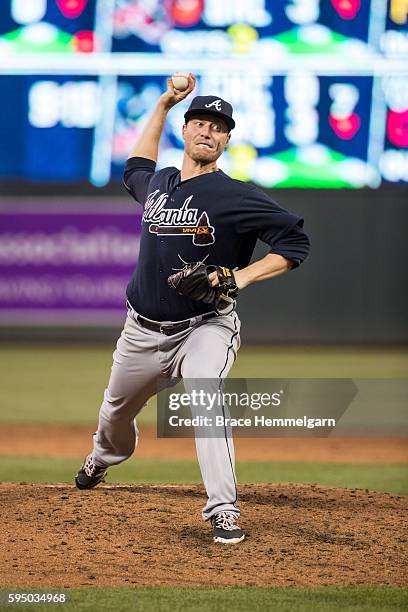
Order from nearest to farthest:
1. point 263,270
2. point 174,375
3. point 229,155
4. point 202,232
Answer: point 263,270 < point 202,232 < point 174,375 < point 229,155

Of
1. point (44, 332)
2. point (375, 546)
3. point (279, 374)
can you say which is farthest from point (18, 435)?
point (44, 332)

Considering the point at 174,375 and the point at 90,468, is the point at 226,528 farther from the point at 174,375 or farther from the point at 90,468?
the point at 90,468

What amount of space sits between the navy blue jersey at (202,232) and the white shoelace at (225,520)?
2.52 feet

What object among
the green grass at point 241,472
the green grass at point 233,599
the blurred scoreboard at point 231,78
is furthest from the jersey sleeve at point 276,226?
the blurred scoreboard at point 231,78

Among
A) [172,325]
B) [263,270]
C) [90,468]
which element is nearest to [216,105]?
Result: [263,270]

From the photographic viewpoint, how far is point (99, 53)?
12461 millimetres

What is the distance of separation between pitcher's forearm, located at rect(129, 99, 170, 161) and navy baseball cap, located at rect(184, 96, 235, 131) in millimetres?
437

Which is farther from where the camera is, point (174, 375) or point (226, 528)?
point (174, 375)

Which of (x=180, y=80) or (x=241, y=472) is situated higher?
(x=180, y=80)

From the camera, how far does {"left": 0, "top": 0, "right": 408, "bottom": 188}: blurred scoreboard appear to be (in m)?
12.3

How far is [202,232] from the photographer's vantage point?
13.7 feet

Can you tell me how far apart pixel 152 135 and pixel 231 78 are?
25.5ft

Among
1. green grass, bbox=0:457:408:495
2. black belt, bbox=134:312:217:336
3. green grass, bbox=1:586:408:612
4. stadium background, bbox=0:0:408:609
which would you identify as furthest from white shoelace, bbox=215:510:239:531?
stadium background, bbox=0:0:408:609

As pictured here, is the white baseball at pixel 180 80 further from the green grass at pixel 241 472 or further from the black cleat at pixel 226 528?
the green grass at pixel 241 472
